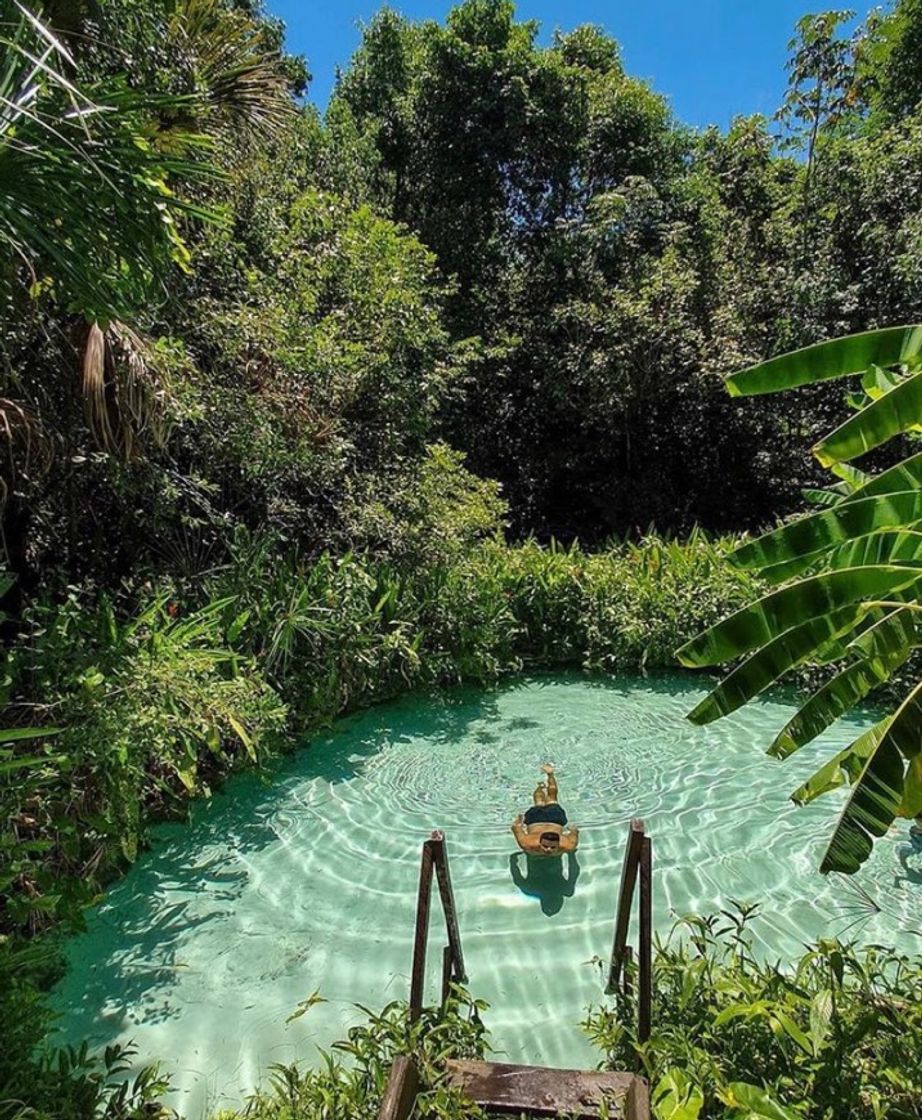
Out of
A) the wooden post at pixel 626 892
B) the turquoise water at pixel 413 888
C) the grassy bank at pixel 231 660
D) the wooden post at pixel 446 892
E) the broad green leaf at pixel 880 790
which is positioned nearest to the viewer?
the broad green leaf at pixel 880 790

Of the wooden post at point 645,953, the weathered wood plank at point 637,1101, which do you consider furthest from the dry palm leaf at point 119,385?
the weathered wood plank at point 637,1101

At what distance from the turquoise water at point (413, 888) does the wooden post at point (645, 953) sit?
678 mm

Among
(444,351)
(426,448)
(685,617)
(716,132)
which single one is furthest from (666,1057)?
(716,132)

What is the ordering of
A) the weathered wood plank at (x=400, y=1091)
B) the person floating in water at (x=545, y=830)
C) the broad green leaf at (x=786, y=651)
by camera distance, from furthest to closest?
1. the person floating in water at (x=545, y=830)
2. the broad green leaf at (x=786, y=651)
3. the weathered wood plank at (x=400, y=1091)

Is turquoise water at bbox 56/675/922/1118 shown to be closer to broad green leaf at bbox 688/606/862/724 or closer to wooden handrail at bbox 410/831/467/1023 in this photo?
wooden handrail at bbox 410/831/467/1023

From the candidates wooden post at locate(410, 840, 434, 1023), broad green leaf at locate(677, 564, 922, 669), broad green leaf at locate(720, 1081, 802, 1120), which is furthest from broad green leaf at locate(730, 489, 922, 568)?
wooden post at locate(410, 840, 434, 1023)

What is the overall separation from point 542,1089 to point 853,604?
180 centimetres

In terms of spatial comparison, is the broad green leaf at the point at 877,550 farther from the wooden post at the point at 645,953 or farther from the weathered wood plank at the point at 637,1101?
the weathered wood plank at the point at 637,1101

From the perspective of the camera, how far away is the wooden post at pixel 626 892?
2453 millimetres

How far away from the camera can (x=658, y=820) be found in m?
4.67

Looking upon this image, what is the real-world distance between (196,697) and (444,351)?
18.4ft

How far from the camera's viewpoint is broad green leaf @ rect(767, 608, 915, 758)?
2027 millimetres

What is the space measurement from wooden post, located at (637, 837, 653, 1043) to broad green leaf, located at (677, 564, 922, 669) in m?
0.79

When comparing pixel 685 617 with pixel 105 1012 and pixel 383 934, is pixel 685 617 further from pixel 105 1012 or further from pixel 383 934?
pixel 105 1012
